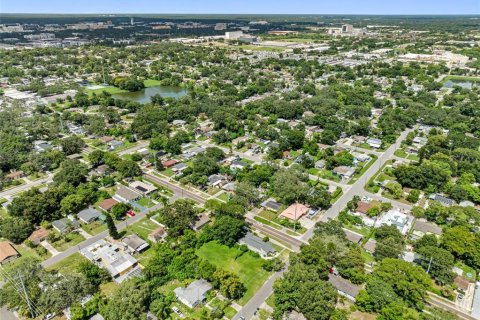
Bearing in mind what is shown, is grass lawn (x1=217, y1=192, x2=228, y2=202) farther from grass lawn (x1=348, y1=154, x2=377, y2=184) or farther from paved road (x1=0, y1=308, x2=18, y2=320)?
paved road (x1=0, y1=308, x2=18, y2=320)

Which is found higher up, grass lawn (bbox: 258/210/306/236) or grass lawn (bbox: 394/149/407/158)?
grass lawn (bbox: 394/149/407/158)

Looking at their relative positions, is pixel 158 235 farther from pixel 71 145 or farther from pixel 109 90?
pixel 109 90

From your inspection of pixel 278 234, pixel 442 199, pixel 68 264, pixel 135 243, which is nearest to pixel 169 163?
pixel 135 243

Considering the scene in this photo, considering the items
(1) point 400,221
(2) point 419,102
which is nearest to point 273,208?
(1) point 400,221

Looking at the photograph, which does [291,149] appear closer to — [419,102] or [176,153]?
[176,153]

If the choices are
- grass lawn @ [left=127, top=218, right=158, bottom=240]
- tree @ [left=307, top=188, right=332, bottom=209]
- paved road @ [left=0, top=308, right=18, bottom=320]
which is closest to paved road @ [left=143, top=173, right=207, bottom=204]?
grass lawn @ [left=127, top=218, right=158, bottom=240]

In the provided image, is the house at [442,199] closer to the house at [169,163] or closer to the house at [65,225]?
the house at [169,163]

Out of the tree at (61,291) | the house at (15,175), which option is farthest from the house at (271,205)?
the house at (15,175)
